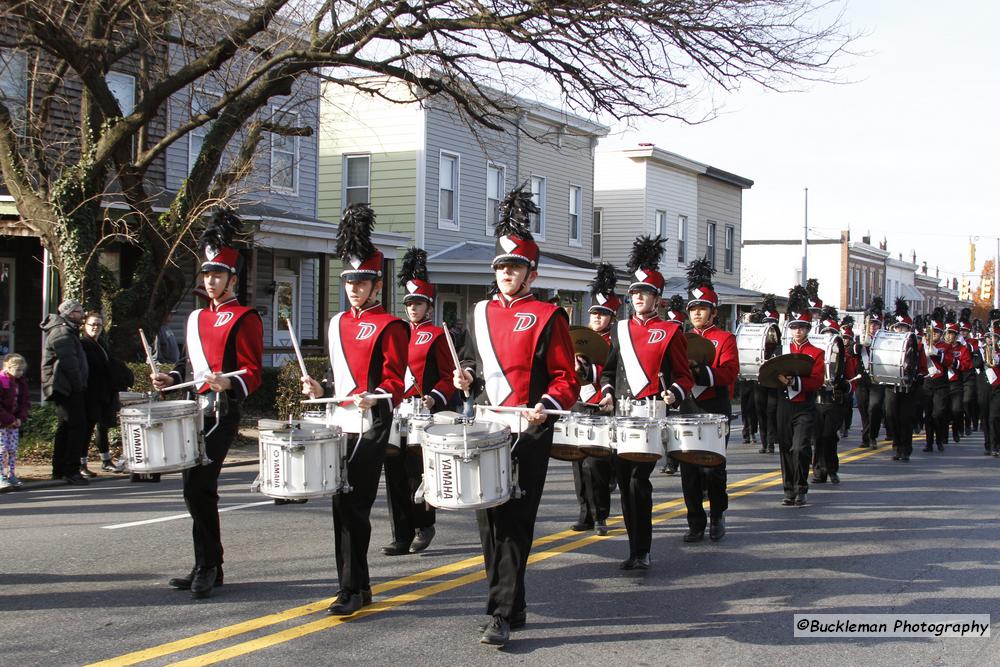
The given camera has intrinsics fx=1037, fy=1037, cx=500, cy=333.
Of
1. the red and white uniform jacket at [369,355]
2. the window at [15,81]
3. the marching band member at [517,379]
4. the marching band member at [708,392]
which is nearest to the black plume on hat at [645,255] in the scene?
the marching band member at [708,392]

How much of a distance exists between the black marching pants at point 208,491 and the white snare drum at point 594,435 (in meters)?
2.43

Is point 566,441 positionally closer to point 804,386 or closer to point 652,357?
point 652,357

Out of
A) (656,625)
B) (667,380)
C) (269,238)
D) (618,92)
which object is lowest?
(656,625)

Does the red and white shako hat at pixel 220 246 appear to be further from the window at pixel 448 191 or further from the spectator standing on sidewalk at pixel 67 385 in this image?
the window at pixel 448 191

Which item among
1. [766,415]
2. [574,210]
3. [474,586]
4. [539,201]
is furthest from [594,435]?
[574,210]

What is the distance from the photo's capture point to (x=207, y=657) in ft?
17.7

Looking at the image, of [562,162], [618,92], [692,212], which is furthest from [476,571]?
[692,212]

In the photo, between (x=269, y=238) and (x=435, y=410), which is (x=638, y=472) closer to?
(x=435, y=410)

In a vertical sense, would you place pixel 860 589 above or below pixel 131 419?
below

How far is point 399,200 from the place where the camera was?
2645 centimetres

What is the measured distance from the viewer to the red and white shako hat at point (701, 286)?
10.3 metres

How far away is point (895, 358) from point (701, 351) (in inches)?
297

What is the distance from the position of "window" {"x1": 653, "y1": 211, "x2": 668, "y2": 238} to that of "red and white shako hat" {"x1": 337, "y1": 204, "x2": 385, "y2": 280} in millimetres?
31263

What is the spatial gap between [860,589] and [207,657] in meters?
4.42
